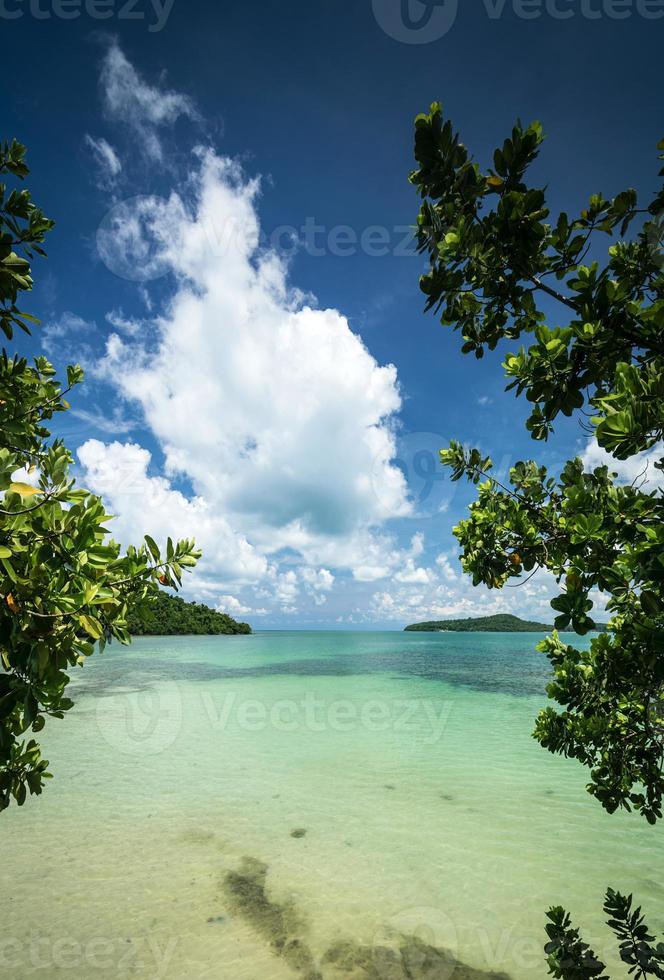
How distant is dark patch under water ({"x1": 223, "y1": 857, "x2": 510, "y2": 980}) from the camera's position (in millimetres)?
4406

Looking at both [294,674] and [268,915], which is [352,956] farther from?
[294,674]

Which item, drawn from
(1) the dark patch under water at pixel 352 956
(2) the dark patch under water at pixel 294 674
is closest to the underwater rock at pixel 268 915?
(1) the dark patch under water at pixel 352 956

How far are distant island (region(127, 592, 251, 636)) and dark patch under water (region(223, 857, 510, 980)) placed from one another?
89.4 m

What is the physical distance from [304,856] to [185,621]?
112 m

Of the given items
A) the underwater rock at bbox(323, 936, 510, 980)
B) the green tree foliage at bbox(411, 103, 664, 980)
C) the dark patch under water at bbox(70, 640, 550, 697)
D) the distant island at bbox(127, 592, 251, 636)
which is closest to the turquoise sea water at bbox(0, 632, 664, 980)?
the underwater rock at bbox(323, 936, 510, 980)

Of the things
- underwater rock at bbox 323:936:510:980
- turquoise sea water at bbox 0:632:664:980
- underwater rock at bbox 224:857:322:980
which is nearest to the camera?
underwater rock at bbox 323:936:510:980

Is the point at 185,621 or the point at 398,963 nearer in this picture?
the point at 398,963

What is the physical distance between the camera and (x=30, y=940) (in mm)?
4762

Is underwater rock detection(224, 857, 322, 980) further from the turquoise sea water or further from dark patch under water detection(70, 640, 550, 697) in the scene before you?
dark patch under water detection(70, 640, 550, 697)

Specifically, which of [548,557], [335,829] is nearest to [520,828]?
[335,829]

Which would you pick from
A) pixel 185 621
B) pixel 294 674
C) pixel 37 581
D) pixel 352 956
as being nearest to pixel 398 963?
pixel 352 956

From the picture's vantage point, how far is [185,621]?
10869 cm

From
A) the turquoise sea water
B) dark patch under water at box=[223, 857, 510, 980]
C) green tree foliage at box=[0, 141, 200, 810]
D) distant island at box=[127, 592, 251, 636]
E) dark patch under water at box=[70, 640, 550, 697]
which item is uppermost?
green tree foliage at box=[0, 141, 200, 810]

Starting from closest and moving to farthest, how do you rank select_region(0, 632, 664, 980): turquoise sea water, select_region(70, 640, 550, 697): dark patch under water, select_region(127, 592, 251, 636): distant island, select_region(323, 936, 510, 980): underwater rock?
1. select_region(323, 936, 510, 980): underwater rock
2. select_region(0, 632, 664, 980): turquoise sea water
3. select_region(70, 640, 550, 697): dark patch under water
4. select_region(127, 592, 251, 636): distant island
